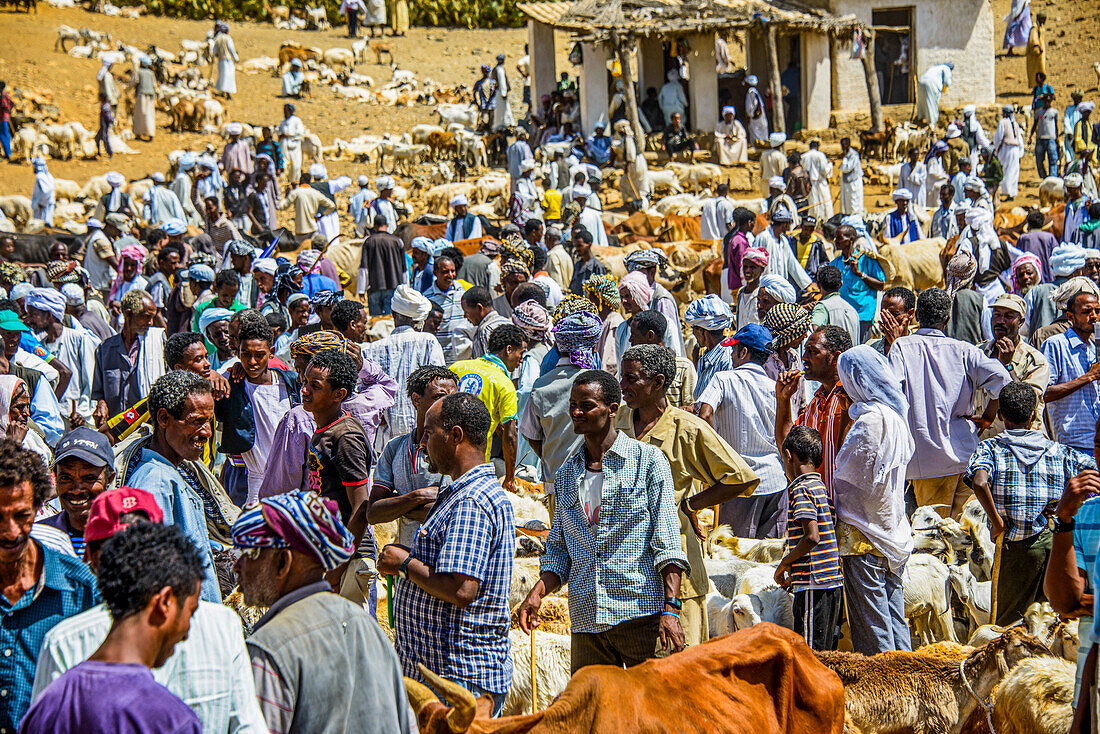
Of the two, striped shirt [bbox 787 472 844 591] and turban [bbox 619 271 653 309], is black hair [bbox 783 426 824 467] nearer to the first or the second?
striped shirt [bbox 787 472 844 591]

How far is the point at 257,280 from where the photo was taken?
9.35m

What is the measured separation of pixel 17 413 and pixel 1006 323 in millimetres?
5973

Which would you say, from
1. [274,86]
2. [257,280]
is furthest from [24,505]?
[274,86]

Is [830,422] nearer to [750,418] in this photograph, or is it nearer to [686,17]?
[750,418]

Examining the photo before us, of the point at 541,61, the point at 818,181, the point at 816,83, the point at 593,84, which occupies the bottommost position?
the point at 818,181

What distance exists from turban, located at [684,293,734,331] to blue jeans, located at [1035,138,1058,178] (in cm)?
1847

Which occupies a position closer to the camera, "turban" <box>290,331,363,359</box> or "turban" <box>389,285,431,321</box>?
"turban" <box>290,331,363,359</box>

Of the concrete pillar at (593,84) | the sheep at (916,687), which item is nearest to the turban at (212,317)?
the sheep at (916,687)

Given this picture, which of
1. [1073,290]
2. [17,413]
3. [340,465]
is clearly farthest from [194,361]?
[1073,290]

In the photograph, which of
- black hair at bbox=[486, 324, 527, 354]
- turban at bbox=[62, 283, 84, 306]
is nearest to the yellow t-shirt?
black hair at bbox=[486, 324, 527, 354]

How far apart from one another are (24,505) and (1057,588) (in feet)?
10.1

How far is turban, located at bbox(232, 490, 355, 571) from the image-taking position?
281 cm

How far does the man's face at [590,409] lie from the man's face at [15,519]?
1.96 m

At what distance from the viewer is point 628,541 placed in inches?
163
